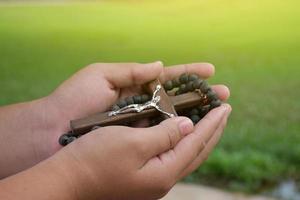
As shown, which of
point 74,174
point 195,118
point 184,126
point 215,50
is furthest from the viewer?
point 215,50

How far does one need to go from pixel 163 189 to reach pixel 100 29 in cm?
106

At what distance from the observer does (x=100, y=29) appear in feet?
6.00

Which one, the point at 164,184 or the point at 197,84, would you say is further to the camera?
the point at 197,84

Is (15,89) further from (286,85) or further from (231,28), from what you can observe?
(286,85)

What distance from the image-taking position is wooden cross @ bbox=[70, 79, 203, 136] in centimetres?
93

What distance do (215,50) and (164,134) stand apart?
994 millimetres

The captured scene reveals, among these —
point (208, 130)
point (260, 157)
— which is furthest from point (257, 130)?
point (208, 130)

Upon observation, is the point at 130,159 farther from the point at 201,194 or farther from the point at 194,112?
the point at 201,194

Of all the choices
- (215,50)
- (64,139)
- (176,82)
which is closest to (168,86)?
(176,82)

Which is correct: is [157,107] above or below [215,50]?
above

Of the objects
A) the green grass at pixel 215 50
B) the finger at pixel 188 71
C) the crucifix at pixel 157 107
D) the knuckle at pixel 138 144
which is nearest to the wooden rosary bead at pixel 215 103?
the crucifix at pixel 157 107

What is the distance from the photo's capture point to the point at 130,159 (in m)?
0.81

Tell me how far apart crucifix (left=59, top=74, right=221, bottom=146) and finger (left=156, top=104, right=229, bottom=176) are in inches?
1.7

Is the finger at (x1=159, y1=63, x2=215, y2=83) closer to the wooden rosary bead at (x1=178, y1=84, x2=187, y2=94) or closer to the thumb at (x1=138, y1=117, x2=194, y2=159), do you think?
the wooden rosary bead at (x1=178, y1=84, x2=187, y2=94)
